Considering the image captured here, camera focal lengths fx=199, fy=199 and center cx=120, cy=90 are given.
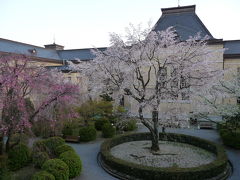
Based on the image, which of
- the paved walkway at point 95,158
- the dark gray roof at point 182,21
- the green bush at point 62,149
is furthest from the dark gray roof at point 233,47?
the green bush at point 62,149

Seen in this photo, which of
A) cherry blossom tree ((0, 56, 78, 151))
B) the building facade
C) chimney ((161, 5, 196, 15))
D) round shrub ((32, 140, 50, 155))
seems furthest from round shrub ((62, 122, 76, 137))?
chimney ((161, 5, 196, 15))

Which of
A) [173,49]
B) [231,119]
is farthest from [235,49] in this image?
[173,49]

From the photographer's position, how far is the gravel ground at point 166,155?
9540 millimetres

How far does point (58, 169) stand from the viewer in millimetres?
7203

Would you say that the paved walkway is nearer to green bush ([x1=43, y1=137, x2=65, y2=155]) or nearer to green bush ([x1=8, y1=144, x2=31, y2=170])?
green bush ([x1=43, y1=137, x2=65, y2=155])

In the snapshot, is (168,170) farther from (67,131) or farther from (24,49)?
(24,49)

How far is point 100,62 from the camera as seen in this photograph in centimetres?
1087

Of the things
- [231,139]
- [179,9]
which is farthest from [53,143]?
[179,9]

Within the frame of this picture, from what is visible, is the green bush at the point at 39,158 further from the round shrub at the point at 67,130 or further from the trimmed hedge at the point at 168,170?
the round shrub at the point at 67,130

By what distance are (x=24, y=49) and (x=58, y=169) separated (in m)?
22.5

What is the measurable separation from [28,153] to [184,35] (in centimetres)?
1601

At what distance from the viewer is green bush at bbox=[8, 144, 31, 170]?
28.1 ft

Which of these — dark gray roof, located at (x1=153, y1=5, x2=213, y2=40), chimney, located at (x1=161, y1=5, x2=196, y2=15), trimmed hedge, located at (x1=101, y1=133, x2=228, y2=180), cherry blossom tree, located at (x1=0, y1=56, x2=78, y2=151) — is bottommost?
trimmed hedge, located at (x1=101, y1=133, x2=228, y2=180)

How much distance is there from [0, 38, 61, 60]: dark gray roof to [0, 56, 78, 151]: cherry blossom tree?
13.1m
